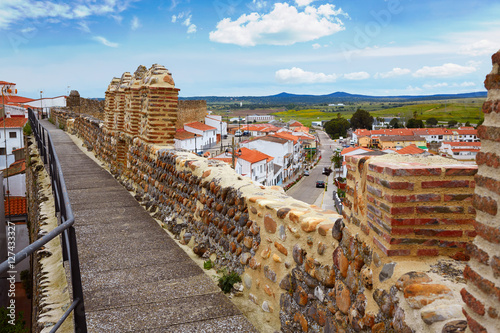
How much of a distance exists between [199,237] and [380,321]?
9.81ft

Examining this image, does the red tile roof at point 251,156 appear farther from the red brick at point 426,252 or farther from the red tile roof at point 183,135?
the red brick at point 426,252

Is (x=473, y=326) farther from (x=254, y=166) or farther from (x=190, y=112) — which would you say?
(x=190, y=112)

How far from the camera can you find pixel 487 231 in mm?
1478

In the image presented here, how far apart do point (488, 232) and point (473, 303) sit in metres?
0.28

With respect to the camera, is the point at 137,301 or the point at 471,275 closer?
the point at 471,275

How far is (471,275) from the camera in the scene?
5.07ft

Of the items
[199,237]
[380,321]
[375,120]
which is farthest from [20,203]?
[375,120]

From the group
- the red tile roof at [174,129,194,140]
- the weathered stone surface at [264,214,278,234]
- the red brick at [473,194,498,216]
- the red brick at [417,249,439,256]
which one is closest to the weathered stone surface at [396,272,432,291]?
the red brick at [417,249,439,256]

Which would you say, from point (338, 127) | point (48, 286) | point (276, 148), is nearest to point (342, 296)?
point (48, 286)

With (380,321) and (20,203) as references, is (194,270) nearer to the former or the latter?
(380,321)

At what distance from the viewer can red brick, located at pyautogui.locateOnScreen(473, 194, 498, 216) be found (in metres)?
1.46

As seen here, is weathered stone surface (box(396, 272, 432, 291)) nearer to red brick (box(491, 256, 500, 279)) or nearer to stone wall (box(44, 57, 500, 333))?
stone wall (box(44, 57, 500, 333))

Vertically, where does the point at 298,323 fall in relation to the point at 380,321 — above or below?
below

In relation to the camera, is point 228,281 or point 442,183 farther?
point 228,281
